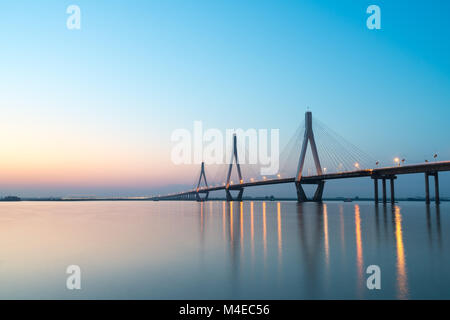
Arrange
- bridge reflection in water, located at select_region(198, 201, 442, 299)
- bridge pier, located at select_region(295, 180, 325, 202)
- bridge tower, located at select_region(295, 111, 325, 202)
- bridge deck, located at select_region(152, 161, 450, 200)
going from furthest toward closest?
1. bridge pier, located at select_region(295, 180, 325, 202)
2. bridge tower, located at select_region(295, 111, 325, 202)
3. bridge deck, located at select_region(152, 161, 450, 200)
4. bridge reflection in water, located at select_region(198, 201, 442, 299)

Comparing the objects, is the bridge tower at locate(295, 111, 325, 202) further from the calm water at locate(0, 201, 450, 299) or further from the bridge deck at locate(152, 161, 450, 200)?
the calm water at locate(0, 201, 450, 299)

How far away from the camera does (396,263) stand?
10547 millimetres

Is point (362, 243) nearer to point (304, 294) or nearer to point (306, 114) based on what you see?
point (304, 294)

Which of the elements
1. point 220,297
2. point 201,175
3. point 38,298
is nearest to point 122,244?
point 38,298

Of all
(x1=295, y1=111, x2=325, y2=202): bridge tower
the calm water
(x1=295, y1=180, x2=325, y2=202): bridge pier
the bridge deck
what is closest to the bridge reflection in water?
the calm water

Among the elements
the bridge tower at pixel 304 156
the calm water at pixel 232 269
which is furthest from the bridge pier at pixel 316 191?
the calm water at pixel 232 269

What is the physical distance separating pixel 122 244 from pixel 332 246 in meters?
9.44

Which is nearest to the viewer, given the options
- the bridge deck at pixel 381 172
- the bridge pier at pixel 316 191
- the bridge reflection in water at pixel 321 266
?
the bridge reflection in water at pixel 321 266

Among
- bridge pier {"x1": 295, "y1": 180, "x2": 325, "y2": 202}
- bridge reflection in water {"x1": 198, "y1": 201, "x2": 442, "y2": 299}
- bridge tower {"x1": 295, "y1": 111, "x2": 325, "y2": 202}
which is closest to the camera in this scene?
bridge reflection in water {"x1": 198, "y1": 201, "x2": 442, "y2": 299}

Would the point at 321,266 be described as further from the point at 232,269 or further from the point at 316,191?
the point at 316,191

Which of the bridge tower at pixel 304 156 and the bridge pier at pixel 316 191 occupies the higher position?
the bridge tower at pixel 304 156

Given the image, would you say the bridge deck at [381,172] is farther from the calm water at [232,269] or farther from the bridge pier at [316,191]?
the calm water at [232,269]

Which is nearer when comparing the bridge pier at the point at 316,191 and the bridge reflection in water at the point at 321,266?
the bridge reflection in water at the point at 321,266

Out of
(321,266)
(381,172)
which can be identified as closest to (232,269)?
(321,266)
